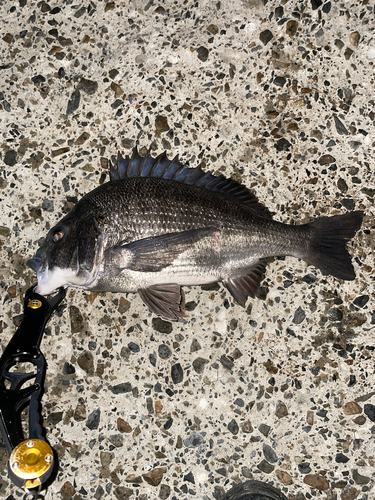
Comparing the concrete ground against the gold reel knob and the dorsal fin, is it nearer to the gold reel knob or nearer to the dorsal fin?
the dorsal fin

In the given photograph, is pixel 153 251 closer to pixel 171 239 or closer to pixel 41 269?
pixel 171 239

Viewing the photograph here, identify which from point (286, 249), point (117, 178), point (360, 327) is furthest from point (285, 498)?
point (117, 178)

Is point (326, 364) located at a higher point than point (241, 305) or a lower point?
lower

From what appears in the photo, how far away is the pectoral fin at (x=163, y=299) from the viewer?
7.65 feet

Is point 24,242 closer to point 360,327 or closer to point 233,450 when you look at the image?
point 233,450

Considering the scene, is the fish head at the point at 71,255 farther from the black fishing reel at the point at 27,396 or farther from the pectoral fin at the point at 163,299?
the pectoral fin at the point at 163,299

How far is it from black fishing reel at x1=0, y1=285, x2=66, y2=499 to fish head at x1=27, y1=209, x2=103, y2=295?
0.18 meters

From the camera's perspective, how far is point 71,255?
2.26 metres

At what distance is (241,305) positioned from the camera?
99.7 inches

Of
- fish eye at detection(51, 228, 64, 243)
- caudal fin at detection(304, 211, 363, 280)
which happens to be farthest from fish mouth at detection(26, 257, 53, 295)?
caudal fin at detection(304, 211, 363, 280)

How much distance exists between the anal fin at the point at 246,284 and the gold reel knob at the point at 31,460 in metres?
1.20

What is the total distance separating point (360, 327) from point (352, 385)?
33 cm

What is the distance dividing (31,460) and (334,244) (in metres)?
1.86

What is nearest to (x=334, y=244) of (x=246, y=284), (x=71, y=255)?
(x=246, y=284)
